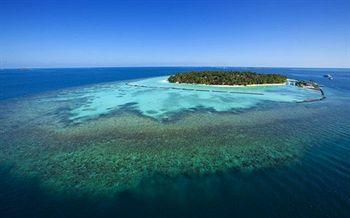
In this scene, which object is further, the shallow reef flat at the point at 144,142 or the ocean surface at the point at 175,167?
the shallow reef flat at the point at 144,142

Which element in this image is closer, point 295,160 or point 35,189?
point 35,189

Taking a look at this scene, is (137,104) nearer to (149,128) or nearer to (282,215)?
(149,128)

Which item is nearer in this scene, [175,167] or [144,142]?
[175,167]

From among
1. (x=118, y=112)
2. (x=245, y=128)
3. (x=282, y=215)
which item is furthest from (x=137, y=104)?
(x=282, y=215)

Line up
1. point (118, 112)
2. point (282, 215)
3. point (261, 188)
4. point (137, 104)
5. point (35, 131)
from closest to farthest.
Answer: point (282, 215), point (261, 188), point (35, 131), point (118, 112), point (137, 104)

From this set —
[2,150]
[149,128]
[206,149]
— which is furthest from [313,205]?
[2,150]

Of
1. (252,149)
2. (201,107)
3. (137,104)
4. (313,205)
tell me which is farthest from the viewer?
(137,104)

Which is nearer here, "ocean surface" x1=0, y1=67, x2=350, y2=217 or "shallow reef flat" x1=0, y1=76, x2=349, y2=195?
"ocean surface" x1=0, y1=67, x2=350, y2=217
